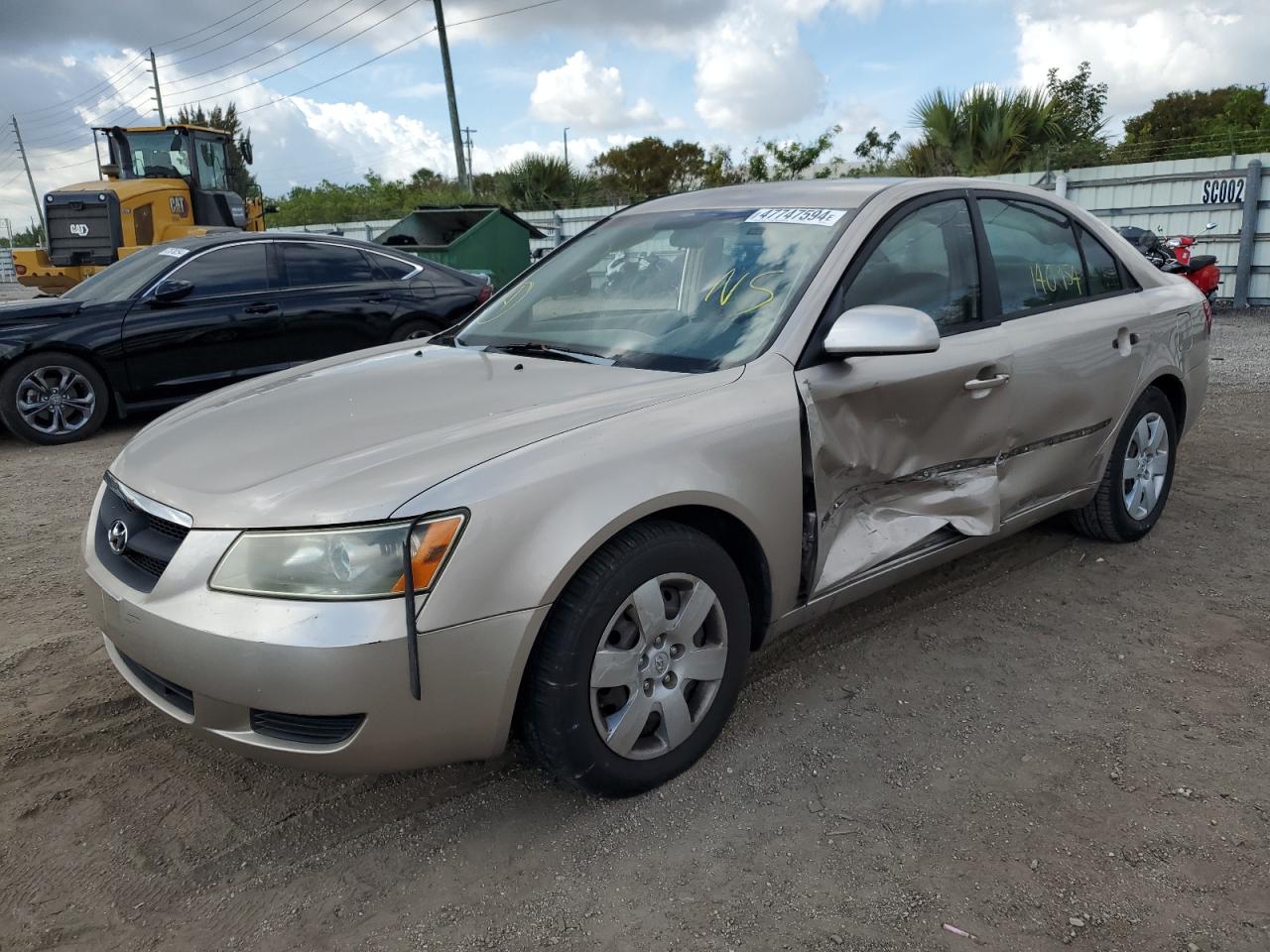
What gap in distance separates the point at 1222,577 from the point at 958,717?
1.79 metres

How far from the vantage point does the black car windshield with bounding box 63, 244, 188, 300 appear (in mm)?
7082

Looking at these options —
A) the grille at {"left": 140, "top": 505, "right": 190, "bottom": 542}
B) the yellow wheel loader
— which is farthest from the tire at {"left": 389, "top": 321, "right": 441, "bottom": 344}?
the grille at {"left": 140, "top": 505, "right": 190, "bottom": 542}

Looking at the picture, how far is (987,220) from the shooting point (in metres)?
3.46

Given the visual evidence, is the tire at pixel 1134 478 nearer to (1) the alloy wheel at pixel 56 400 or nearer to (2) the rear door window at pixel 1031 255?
(2) the rear door window at pixel 1031 255

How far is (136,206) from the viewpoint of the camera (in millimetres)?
13211

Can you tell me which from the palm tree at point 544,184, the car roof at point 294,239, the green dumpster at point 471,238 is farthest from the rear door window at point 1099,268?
the palm tree at point 544,184

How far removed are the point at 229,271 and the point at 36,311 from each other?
1.33m

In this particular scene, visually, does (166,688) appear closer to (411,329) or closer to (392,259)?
(411,329)

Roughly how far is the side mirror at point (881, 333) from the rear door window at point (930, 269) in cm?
24

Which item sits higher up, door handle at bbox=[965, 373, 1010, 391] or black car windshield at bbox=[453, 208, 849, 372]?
black car windshield at bbox=[453, 208, 849, 372]

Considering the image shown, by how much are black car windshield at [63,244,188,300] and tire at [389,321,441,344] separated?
168 centimetres

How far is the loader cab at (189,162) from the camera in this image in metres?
14.0

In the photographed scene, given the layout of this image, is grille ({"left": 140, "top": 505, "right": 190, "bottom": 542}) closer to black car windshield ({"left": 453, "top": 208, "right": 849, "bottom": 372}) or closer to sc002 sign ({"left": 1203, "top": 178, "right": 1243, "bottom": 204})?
black car windshield ({"left": 453, "top": 208, "right": 849, "bottom": 372})

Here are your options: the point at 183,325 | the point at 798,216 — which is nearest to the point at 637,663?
the point at 798,216
